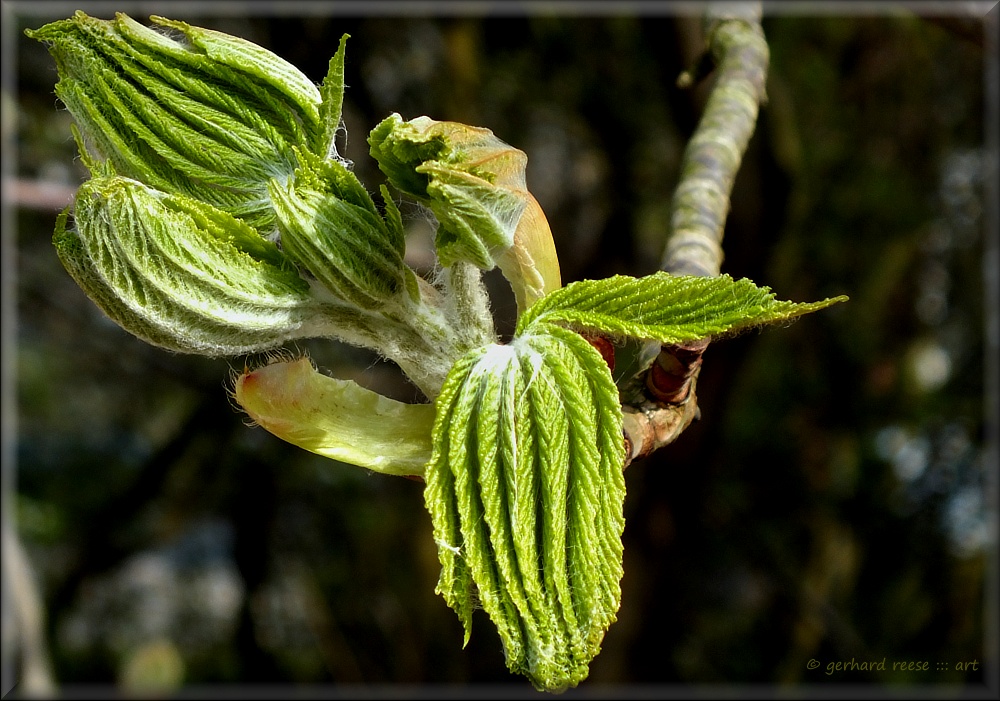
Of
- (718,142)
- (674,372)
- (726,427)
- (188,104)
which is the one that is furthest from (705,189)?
(726,427)

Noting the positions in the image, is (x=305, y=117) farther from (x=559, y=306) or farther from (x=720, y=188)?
(x=720, y=188)

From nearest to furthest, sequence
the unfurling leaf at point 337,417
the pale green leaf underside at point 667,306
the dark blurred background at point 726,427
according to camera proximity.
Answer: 1. the pale green leaf underside at point 667,306
2. the unfurling leaf at point 337,417
3. the dark blurred background at point 726,427

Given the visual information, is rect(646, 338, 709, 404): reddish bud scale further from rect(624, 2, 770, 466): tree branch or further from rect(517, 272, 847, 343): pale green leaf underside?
rect(517, 272, 847, 343): pale green leaf underside

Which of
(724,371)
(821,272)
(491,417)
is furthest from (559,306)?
(821,272)

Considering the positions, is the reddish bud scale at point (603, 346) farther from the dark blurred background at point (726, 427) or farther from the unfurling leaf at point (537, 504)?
the dark blurred background at point (726, 427)

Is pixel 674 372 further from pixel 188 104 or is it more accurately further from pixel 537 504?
pixel 188 104

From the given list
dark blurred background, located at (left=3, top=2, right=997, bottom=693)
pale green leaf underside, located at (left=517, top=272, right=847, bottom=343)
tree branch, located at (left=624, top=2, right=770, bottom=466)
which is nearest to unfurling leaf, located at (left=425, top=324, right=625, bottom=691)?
pale green leaf underside, located at (left=517, top=272, right=847, bottom=343)

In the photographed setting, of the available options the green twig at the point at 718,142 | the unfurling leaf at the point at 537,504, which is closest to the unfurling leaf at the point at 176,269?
the unfurling leaf at the point at 537,504
